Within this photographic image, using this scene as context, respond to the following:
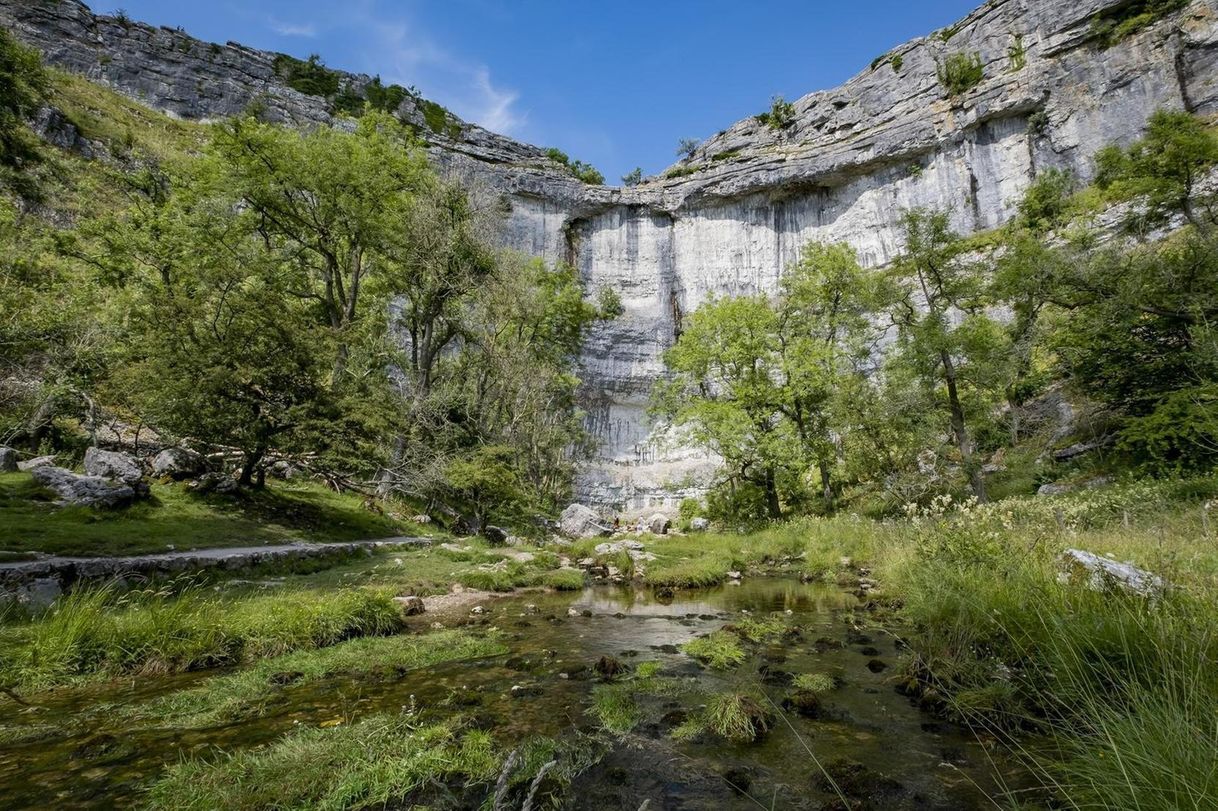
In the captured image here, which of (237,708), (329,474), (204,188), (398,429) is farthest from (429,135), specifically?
(237,708)

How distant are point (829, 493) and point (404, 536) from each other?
17.6 m

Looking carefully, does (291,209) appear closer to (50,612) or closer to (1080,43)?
(50,612)

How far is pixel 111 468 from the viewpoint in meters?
12.6

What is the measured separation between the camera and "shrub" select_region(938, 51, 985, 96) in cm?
4225

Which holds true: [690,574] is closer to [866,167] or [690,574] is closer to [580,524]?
[580,524]

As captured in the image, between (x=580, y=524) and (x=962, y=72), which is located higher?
(x=962, y=72)

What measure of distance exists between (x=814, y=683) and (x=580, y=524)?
2200cm

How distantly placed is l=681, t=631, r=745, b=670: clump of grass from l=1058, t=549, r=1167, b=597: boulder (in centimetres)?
367

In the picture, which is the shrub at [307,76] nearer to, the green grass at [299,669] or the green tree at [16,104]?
the green tree at [16,104]

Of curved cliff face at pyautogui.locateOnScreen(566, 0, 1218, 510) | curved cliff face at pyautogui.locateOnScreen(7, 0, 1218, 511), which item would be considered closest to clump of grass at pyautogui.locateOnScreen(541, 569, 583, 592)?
curved cliff face at pyautogui.locateOnScreen(566, 0, 1218, 510)

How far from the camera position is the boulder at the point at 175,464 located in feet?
50.0

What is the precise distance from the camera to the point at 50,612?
255 inches

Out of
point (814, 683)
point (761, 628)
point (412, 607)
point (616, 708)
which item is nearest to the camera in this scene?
point (616, 708)

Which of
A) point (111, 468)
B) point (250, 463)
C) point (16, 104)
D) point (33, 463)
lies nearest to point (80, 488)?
point (111, 468)
